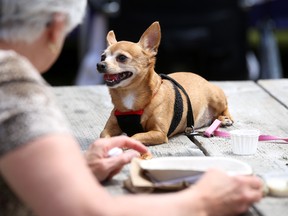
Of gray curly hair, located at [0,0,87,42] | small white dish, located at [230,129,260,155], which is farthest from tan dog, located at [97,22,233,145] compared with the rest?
gray curly hair, located at [0,0,87,42]

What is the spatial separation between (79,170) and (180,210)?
0.23m

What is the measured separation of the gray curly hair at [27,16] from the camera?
164 centimetres

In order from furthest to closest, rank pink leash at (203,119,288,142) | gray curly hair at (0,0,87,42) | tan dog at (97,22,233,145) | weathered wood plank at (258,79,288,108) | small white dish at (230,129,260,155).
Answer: weathered wood plank at (258,79,288,108) < tan dog at (97,22,233,145) < pink leash at (203,119,288,142) < small white dish at (230,129,260,155) < gray curly hair at (0,0,87,42)

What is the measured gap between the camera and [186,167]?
2.01 metres

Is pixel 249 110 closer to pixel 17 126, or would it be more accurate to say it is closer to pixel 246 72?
pixel 17 126

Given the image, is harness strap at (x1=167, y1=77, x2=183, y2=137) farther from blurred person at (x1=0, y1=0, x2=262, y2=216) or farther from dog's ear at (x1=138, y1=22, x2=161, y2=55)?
blurred person at (x1=0, y1=0, x2=262, y2=216)

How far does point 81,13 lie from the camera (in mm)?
1789

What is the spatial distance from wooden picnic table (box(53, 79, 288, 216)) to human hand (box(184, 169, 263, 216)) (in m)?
0.07

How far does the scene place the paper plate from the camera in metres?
1.97

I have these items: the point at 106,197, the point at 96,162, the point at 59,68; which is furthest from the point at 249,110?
the point at 59,68

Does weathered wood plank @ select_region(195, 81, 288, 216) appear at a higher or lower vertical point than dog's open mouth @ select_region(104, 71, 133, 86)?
lower

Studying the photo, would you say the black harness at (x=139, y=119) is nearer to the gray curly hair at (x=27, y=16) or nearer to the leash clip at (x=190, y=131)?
the leash clip at (x=190, y=131)

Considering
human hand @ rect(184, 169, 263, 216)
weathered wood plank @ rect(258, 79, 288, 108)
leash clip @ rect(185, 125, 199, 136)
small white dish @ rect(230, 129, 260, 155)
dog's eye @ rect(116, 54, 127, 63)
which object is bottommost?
weathered wood plank @ rect(258, 79, 288, 108)

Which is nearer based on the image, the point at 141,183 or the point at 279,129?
the point at 141,183
